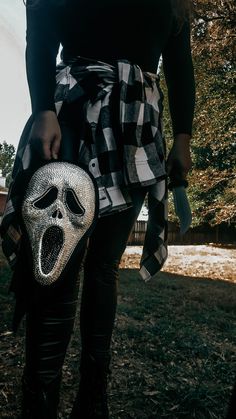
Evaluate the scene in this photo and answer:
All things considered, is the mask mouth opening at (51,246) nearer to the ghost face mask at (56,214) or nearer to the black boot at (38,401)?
the ghost face mask at (56,214)

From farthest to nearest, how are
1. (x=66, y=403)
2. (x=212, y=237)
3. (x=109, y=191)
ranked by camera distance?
(x=212, y=237) < (x=66, y=403) < (x=109, y=191)

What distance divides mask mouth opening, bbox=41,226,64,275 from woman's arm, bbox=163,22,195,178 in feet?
2.21

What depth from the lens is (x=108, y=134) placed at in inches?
50.8

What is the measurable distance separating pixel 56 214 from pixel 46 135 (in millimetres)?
289

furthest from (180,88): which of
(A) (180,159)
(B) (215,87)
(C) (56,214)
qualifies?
(B) (215,87)

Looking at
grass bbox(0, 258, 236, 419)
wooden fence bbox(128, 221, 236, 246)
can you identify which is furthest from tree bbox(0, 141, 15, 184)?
grass bbox(0, 258, 236, 419)

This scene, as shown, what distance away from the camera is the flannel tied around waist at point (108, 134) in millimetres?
1248

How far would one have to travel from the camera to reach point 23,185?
1121 mm

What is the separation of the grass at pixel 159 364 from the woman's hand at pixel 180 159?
3.75 ft

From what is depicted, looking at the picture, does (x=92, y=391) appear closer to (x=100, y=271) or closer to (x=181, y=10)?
(x=100, y=271)

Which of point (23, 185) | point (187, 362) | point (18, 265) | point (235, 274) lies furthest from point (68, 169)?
point (235, 274)

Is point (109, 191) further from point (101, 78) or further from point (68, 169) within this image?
point (101, 78)

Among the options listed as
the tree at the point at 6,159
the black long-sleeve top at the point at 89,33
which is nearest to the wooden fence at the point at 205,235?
the black long-sleeve top at the point at 89,33

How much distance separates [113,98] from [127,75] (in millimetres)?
100
